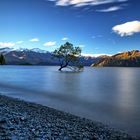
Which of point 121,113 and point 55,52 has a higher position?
point 55,52

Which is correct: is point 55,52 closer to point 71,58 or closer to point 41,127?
point 71,58

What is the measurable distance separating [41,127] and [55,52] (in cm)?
13822

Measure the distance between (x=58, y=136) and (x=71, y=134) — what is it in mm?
1275

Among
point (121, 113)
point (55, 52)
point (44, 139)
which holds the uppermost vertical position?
point (55, 52)

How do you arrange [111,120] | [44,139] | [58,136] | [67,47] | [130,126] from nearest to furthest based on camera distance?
[44,139]
[58,136]
[130,126]
[111,120]
[67,47]

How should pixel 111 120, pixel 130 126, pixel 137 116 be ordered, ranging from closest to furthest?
pixel 130 126 → pixel 111 120 → pixel 137 116

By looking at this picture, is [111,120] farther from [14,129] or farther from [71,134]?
[14,129]

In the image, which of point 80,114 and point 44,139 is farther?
point 80,114

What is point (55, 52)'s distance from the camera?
153000mm

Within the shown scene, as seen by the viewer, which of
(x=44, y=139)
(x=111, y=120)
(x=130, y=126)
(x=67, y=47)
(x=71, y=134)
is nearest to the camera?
(x=44, y=139)

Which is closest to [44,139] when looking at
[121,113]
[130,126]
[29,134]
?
[29,134]

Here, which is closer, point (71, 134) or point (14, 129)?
point (14, 129)

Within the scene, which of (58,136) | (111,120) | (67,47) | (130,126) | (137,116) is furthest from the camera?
(67,47)

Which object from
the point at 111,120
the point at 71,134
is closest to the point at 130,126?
the point at 111,120
